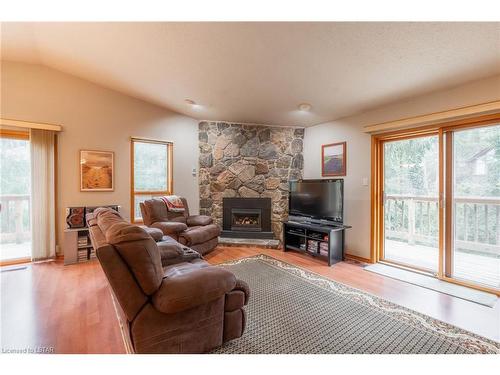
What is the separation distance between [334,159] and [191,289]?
3.59 m

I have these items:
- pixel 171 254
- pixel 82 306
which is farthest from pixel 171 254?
pixel 82 306

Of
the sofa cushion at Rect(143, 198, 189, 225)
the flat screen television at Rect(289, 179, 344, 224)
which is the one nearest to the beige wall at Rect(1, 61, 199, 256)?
the sofa cushion at Rect(143, 198, 189, 225)

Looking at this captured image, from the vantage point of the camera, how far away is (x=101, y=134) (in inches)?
162

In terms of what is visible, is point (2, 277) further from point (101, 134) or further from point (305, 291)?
point (305, 291)

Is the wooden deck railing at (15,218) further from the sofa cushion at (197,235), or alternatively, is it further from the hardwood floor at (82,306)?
the sofa cushion at (197,235)

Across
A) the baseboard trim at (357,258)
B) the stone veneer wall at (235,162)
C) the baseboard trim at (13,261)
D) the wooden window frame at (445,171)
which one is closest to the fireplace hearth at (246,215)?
the stone veneer wall at (235,162)

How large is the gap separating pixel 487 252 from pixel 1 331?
5005 millimetres

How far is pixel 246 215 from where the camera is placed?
199 inches

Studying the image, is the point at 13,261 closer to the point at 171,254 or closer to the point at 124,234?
the point at 171,254

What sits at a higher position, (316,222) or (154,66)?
(154,66)

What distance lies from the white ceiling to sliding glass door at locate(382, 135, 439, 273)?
2.55 feet

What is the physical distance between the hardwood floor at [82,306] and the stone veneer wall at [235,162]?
2.11 metres

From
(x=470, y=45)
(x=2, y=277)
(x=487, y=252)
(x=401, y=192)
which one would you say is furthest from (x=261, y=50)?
(x=2, y=277)

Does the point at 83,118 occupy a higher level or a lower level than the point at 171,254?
higher
